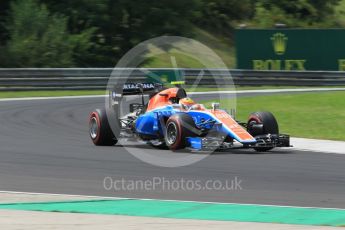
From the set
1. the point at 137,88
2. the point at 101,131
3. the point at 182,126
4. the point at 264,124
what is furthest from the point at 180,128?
the point at 137,88

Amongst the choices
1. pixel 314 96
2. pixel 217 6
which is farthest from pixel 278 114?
pixel 217 6

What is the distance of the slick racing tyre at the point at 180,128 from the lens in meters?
14.7

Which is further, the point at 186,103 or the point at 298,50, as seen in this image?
the point at 298,50

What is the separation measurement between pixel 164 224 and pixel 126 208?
124cm

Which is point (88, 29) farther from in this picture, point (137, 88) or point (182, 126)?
point (182, 126)

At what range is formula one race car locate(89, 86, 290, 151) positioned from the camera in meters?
14.8

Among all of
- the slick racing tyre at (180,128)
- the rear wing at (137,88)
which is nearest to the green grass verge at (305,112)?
the rear wing at (137,88)

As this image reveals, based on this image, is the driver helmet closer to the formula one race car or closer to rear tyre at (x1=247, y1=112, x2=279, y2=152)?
the formula one race car

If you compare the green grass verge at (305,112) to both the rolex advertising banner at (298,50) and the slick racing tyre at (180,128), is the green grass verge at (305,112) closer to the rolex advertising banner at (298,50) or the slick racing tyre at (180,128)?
the slick racing tyre at (180,128)

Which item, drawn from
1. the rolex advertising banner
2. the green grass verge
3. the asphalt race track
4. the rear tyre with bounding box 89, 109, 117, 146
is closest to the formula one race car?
the rear tyre with bounding box 89, 109, 117, 146

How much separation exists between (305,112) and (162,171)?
35.5ft

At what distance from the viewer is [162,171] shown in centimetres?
1288

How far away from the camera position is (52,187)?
11.3 metres

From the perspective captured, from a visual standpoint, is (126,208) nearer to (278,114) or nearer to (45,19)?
(278,114)
